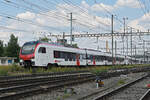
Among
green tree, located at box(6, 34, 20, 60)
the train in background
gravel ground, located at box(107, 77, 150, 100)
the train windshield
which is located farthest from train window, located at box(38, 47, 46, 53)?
green tree, located at box(6, 34, 20, 60)

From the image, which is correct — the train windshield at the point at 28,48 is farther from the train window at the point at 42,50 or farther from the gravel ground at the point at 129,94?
the gravel ground at the point at 129,94

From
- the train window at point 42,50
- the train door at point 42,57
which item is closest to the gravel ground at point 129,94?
the train door at point 42,57

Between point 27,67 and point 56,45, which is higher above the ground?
point 56,45

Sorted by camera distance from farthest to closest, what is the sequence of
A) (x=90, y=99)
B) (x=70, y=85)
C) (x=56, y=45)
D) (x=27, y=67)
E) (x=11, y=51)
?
(x=11, y=51)
(x=56, y=45)
(x=27, y=67)
(x=70, y=85)
(x=90, y=99)

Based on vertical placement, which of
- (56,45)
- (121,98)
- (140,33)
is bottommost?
(121,98)

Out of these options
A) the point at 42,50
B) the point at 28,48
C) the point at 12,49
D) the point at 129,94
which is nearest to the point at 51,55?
the point at 42,50

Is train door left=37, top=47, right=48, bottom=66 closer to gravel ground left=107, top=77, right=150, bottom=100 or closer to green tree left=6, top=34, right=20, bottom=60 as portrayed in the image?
gravel ground left=107, top=77, right=150, bottom=100

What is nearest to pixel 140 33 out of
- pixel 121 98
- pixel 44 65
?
pixel 44 65

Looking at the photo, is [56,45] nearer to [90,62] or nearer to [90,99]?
[90,62]

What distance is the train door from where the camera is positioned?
25.0 meters

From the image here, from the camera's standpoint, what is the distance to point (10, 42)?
78.8m

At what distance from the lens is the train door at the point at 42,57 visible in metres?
25.0

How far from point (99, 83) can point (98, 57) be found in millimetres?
27278

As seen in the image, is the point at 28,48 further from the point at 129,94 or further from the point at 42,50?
the point at 129,94
